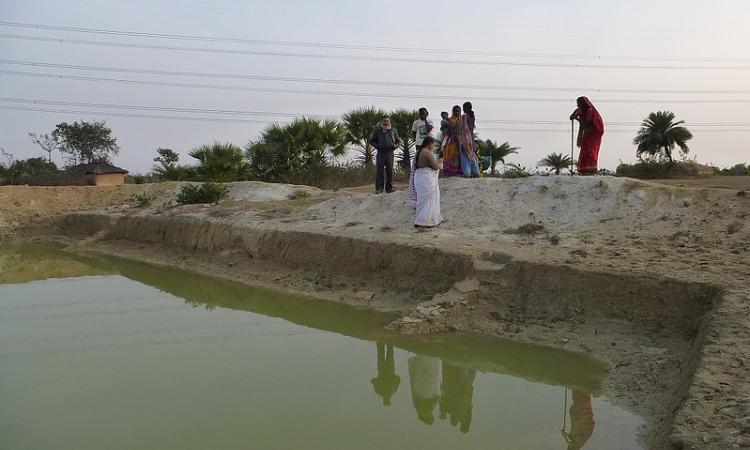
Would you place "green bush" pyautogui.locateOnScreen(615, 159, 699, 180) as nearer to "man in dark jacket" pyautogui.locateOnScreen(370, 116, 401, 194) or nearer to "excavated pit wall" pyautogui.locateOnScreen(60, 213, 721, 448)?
"man in dark jacket" pyautogui.locateOnScreen(370, 116, 401, 194)

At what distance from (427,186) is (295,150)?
10.1m

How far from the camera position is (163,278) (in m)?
10.4

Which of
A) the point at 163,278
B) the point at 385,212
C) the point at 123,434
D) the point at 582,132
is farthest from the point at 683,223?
the point at 163,278

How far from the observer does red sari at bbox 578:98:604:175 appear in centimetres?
920

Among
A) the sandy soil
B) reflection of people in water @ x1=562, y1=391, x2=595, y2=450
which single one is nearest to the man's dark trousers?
the sandy soil

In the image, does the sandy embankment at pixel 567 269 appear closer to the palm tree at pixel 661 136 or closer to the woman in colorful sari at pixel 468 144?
the woman in colorful sari at pixel 468 144

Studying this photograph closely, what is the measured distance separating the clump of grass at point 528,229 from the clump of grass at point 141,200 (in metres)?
11.2

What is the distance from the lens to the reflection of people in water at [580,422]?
3825 mm

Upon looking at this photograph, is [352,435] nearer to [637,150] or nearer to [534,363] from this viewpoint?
[534,363]

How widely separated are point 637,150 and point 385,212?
18470 millimetres

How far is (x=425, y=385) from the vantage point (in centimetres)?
504

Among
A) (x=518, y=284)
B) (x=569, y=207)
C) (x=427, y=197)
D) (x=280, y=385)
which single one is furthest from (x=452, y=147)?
(x=280, y=385)

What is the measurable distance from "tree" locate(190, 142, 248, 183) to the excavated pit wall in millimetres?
7014

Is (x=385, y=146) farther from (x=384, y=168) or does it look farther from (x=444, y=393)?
(x=444, y=393)
